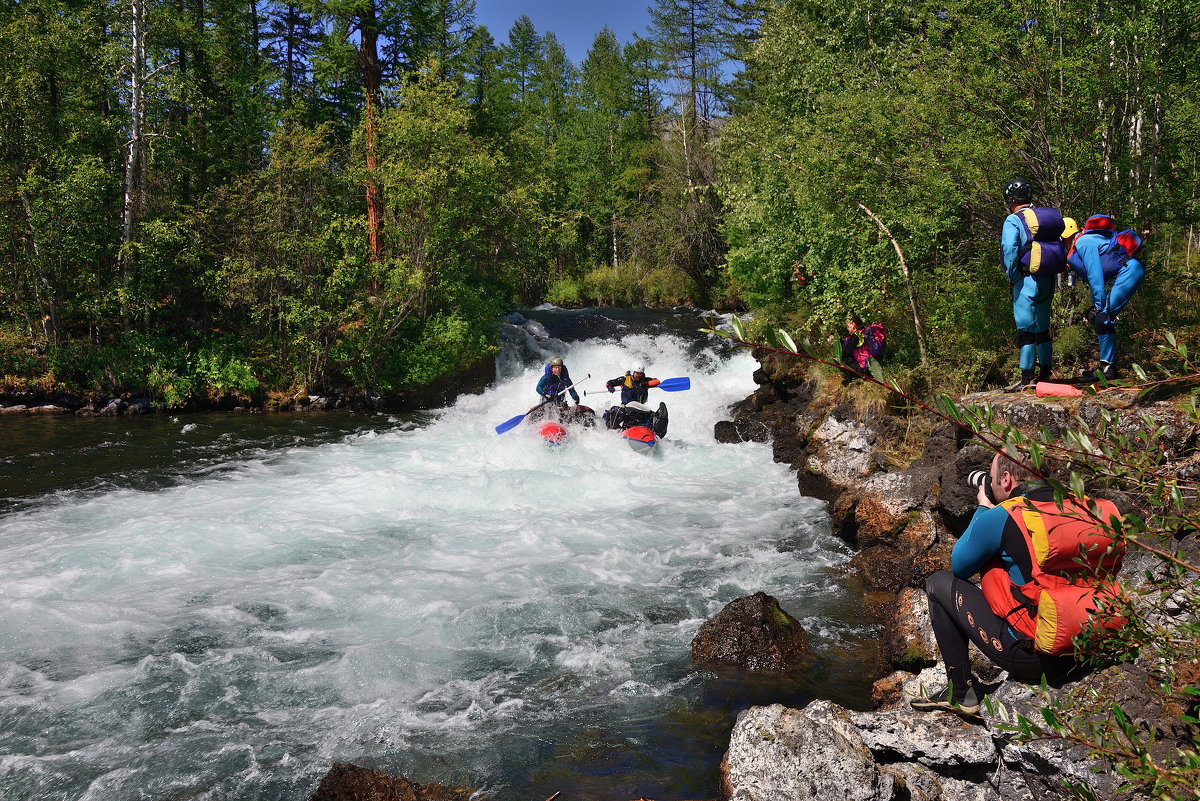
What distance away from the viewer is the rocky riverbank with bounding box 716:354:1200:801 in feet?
9.89

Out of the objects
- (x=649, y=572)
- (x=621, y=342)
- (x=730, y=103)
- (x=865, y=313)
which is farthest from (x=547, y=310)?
(x=649, y=572)

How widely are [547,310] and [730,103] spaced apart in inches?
530

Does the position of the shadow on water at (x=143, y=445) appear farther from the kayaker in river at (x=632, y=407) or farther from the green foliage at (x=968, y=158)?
the green foliage at (x=968, y=158)

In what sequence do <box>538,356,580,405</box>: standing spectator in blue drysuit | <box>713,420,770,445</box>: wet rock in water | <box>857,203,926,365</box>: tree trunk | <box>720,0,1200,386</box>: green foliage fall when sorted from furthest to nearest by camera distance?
<box>538,356,580,405</box>: standing spectator in blue drysuit < <box>713,420,770,445</box>: wet rock in water < <box>857,203,926,365</box>: tree trunk < <box>720,0,1200,386</box>: green foliage

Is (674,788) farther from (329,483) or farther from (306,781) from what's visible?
(329,483)

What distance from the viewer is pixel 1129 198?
7035 mm

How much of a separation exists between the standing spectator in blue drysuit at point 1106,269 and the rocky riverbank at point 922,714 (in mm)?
667

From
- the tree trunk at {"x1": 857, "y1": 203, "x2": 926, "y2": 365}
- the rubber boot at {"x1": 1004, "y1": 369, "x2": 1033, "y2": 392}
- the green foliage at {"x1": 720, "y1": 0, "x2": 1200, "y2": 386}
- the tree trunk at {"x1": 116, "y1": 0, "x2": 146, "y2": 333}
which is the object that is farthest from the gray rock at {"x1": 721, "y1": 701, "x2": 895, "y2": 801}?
the tree trunk at {"x1": 116, "y1": 0, "x2": 146, "y2": 333}

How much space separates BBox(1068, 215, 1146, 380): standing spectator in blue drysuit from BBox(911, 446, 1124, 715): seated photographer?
311cm

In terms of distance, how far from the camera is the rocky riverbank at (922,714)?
9.89ft

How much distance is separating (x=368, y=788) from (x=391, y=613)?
8.28 feet

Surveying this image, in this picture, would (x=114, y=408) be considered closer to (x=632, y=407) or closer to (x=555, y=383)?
(x=555, y=383)

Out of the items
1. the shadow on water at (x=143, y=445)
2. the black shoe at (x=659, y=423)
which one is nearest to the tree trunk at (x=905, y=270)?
the black shoe at (x=659, y=423)

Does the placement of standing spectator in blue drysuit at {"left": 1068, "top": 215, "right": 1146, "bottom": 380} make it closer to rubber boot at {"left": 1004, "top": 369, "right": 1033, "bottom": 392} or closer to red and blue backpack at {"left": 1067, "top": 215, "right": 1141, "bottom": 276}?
red and blue backpack at {"left": 1067, "top": 215, "right": 1141, "bottom": 276}
